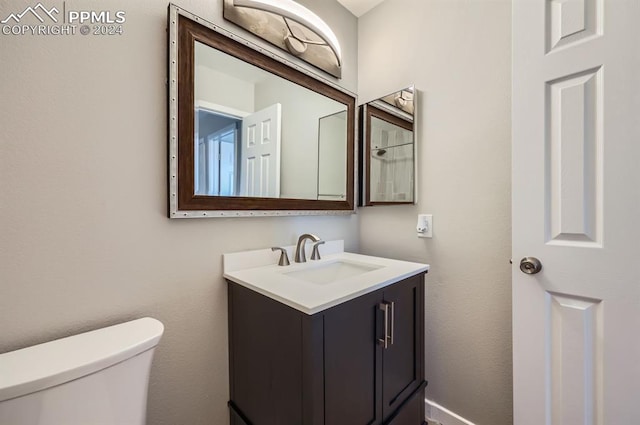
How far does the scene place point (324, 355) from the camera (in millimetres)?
793

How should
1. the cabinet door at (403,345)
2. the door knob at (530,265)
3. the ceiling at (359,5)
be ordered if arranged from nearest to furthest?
the door knob at (530,265), the cabinet door at (403,345), the ceiling at (359,5)

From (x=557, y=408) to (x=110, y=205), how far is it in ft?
5.42

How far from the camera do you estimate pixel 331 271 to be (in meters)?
1.41

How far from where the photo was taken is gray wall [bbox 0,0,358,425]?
0.72 metres

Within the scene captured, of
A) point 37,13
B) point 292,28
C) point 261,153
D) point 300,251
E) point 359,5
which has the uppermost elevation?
point 359,5

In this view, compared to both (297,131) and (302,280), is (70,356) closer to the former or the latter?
(302,280)

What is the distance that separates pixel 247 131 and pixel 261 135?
0.24 ft

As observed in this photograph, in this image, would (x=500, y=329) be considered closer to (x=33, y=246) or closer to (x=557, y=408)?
(x=557, y=408)

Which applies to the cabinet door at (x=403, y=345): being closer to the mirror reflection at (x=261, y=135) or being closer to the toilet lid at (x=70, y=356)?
the mirror reflection at (x=261, y=135)

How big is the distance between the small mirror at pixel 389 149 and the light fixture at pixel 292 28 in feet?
1.12

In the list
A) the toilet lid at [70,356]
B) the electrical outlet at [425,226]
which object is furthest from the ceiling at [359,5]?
the toilet lid at [70,356]

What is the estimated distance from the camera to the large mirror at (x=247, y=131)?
0.96 m

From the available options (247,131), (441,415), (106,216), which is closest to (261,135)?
(247,131)

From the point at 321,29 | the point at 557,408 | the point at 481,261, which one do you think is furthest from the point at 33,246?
the point at 557,408
